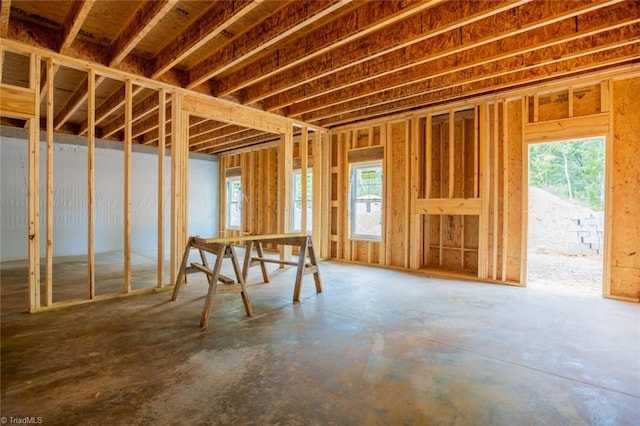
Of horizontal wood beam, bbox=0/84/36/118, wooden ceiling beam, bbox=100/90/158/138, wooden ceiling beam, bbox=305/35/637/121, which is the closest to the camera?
horizontal wood beam, bbox=0/84/36/118

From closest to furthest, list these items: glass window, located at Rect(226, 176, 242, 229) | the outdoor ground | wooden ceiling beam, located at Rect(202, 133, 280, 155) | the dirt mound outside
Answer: the outdoor ground
wooden ceiling beam, located at Rect(202, 133, 280, 155)
the dirt mound outside
glass window, located at Rect(226, 176, 242, 229)

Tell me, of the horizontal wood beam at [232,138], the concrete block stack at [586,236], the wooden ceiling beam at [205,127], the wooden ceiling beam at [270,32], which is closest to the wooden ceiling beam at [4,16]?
the wooden ceiling beam at [270,32]

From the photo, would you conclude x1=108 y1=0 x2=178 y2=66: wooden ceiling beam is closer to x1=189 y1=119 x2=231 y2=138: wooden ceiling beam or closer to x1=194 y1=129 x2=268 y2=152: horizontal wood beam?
x1=189 y1=119 x2=231 y2=138: wooden ceiling beam

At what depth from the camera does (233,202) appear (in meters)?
10.5

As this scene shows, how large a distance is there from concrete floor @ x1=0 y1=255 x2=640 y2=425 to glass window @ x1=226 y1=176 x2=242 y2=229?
20.9ft

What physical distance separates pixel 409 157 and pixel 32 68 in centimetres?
561

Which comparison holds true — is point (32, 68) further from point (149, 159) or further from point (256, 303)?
point (149, 159)

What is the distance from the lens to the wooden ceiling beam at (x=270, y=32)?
2.97 m

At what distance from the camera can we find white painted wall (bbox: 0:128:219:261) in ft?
23.1

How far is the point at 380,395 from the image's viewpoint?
→ 199cm

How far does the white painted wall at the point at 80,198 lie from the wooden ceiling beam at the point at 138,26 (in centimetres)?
458

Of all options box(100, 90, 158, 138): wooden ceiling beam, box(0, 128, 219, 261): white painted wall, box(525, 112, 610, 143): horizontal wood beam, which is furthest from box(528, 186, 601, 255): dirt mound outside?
box(0, 128, 219, 261): white painted wall

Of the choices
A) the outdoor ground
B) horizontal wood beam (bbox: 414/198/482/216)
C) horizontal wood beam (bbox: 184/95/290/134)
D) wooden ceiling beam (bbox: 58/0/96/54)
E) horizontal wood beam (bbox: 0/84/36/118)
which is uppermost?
wooden ceiling beam (bbox: 58/0/96/54)

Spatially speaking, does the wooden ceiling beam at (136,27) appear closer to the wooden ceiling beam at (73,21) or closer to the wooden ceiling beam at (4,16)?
the wooden ceiling beam at (73,21)
